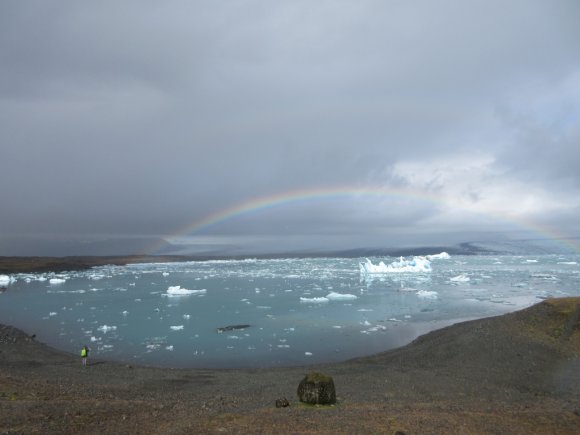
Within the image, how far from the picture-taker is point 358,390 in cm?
1384

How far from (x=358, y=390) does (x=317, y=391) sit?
3586 millimetres

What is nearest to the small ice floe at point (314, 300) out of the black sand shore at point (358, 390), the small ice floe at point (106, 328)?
the black sand shore at point (358, 390)

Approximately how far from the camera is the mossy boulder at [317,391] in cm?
1082

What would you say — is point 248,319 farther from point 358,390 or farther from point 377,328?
point 358,390

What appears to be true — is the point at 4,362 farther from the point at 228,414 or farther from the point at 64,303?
the point at 64,303

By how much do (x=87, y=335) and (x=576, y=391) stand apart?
27.1 meters

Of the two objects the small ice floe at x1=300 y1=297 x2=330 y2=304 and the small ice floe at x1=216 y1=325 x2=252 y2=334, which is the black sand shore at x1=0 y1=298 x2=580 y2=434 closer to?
the small ice floe at x1=216 y1=325 x2=252 y2=334

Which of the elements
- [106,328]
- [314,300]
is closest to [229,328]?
[106,328]

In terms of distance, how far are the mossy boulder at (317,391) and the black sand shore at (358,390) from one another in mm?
316

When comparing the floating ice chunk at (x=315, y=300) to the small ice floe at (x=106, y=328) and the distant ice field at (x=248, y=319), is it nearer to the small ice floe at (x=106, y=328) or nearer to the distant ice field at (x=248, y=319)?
the distant ice field at (x=248, y=319)

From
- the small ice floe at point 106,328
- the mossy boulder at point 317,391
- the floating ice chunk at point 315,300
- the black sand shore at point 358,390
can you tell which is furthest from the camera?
the floating ice chunk at point 315,300

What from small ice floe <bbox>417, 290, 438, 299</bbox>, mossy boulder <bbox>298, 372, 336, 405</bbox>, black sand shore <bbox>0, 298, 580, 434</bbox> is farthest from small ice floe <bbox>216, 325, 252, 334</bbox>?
small ice floe <bbox>417, 290, 438, 299</bbox>

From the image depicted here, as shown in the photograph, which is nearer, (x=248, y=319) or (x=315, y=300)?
(x=248, y=319)

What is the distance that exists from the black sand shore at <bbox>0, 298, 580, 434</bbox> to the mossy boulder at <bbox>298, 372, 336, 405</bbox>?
0.32 m
